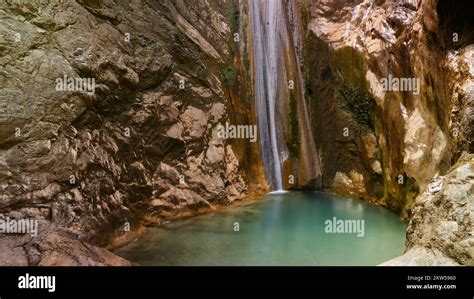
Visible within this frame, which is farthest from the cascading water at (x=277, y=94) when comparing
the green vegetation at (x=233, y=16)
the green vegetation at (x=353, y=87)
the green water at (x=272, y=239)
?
the green water at (x=272, y=239)

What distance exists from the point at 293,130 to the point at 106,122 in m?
6.23

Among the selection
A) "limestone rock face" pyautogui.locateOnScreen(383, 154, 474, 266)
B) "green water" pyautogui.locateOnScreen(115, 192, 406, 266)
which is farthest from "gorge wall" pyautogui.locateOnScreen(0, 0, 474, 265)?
"green water" pyautogui.locateOnScreen(115, 192, 406, 266)

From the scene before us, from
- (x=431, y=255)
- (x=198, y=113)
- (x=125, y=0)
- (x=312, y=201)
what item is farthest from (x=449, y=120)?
(x=125, y=0)

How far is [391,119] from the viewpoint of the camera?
1080cm

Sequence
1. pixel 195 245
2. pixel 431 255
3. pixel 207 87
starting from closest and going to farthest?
1. pixel 431 255
2. pixel 195 245
3. pixel 207 87

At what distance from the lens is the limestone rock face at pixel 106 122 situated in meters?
7.74

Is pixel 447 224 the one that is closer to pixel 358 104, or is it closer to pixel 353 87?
pixel 358 104

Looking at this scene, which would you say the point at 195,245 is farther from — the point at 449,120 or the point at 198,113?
the point at 449,120

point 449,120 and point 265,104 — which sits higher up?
point 265,104

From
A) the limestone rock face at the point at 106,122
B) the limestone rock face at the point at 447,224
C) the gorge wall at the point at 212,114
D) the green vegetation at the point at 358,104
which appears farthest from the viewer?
the green vegetation at the point at 358,104

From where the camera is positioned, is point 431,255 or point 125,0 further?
point 125,0

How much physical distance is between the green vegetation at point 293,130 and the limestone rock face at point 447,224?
648 centimetres

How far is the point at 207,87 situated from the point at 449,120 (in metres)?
6.25

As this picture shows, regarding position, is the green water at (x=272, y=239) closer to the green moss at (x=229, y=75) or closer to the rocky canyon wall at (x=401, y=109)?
the rocky canyon wall at (x=401, y=109)
